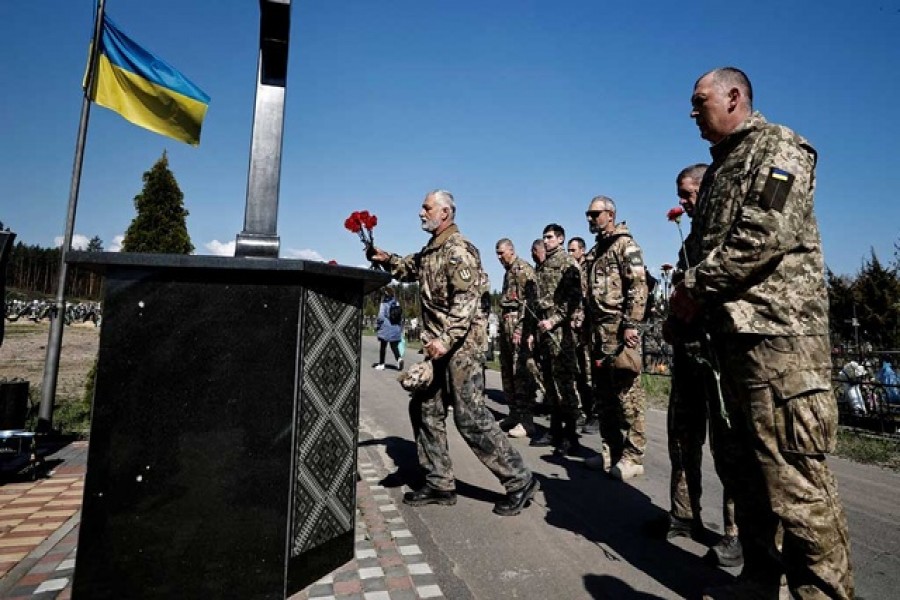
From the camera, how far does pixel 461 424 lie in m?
3.78

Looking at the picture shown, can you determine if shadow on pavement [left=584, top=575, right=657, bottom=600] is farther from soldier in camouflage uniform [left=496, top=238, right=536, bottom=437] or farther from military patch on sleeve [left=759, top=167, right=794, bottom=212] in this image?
soldier in camouflage uniform [left=496, top=238, right=536, bottom=437]

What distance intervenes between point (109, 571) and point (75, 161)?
17.4 feet

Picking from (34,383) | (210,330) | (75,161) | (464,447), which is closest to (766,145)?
(210,330)

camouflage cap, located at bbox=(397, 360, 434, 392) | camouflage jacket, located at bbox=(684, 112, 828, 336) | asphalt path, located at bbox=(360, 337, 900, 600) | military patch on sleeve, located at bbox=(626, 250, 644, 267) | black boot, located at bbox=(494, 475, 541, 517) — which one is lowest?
asphalt path, located at bbox=(360, 337, 900, 600)

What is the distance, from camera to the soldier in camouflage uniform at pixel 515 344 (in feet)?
22.5

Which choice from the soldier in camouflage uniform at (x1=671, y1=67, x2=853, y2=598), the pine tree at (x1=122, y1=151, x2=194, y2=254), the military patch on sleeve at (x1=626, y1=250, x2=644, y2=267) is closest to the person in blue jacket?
the military patch on sleeve at (x1=626, y1=250, x2=644, y2=267)

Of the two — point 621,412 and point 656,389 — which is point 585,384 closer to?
point 621,412

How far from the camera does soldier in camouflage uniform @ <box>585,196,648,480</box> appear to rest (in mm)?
4738

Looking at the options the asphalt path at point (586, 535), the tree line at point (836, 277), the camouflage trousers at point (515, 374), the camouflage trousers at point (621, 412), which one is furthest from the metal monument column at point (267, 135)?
the tree line at point (836, 277)

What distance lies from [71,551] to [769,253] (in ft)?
12.3

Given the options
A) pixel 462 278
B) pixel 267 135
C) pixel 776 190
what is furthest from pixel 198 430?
pixel 462 278

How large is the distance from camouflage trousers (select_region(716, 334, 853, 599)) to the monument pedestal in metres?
1.81

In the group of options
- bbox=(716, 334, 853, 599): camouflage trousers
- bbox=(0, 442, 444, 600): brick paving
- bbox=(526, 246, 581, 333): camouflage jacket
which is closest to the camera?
bbox=(716, 334, 853, 599): camouflage trousers

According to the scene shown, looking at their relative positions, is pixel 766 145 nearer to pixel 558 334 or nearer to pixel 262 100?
pixel 262 100
